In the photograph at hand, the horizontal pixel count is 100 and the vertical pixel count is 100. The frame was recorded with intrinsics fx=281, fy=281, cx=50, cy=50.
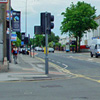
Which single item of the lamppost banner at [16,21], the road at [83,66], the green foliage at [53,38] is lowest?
the road at [83,66]

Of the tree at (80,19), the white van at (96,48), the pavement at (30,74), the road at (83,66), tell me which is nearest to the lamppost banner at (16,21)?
the road at (83,66)

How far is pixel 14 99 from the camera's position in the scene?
882 centimetres

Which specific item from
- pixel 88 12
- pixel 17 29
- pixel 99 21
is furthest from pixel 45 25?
pixel 99 21

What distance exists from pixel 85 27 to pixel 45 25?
2341 inches

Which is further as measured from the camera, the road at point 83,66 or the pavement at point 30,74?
the road at point 83,66

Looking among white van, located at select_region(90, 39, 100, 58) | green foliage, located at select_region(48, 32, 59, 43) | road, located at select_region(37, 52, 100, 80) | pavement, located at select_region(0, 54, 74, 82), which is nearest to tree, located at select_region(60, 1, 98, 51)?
white van, located at select_region(90, 39, 100, 58)

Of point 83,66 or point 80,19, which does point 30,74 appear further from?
point 80,19

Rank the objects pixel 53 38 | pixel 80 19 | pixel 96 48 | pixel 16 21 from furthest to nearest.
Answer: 1. pixel 53 38
2. pixel 80 19
3. pixel 96 48
4. pixel 16 21

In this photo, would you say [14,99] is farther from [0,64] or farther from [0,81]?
[0,64]

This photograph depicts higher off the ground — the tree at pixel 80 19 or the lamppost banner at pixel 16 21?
the tree at pixel 80 19

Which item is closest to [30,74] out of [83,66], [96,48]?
[83,66]

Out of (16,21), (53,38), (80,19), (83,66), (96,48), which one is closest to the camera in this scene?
(83,66)

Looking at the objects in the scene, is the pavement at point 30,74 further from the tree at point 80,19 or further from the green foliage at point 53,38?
the green foliage at point 53,38

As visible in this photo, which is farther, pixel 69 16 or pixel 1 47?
pixel 69 16
